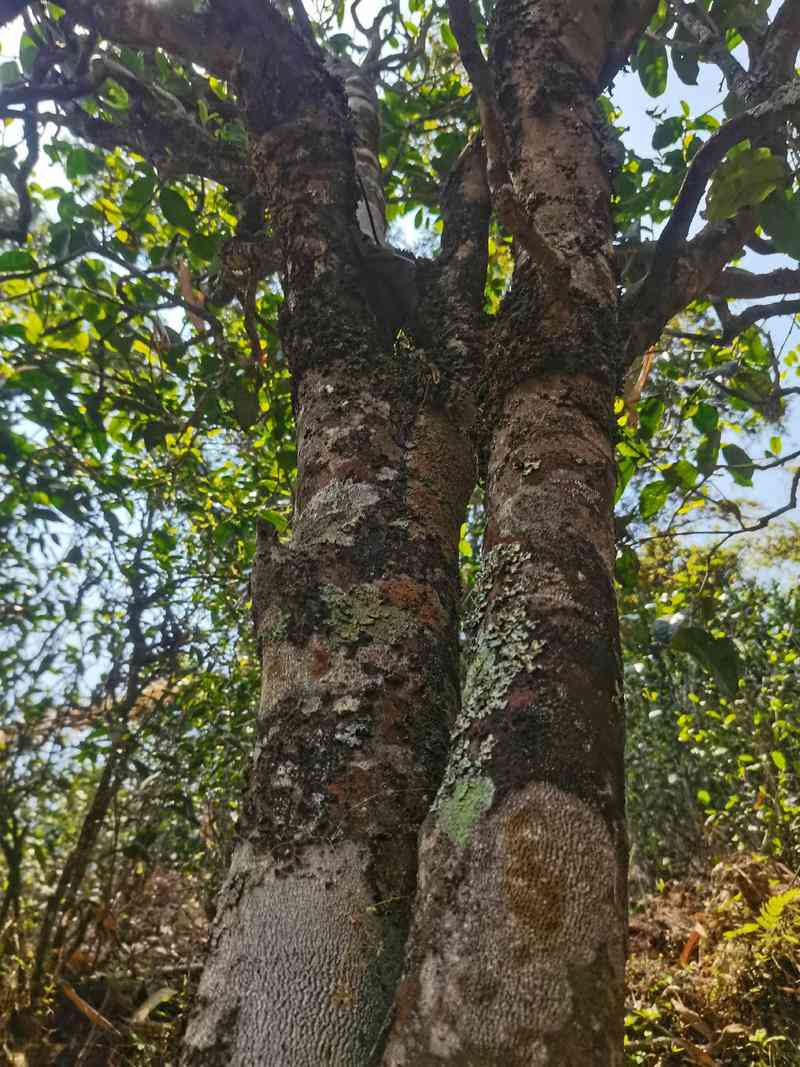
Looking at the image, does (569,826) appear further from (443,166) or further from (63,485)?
(63,485)

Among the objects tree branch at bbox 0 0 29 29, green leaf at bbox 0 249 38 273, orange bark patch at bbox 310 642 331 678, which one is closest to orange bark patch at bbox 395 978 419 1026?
orange bark patch at bbox 310 642 331 678

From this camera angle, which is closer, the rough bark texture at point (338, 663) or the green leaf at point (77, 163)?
the rough bark texture at point (338, 663)

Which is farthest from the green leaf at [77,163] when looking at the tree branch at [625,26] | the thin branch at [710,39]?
the thin branch at [710,39]

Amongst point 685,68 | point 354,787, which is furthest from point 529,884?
point 685,68

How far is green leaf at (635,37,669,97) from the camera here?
265 cm

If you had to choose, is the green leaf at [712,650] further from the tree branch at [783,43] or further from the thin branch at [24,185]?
the thin branch at [24,185]

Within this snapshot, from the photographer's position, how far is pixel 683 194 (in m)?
1.49

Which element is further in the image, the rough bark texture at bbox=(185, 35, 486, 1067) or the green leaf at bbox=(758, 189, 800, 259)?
the green leaf at bbox=(758, 189, 800, 259)

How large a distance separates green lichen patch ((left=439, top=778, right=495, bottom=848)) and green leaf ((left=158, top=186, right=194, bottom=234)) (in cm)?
231

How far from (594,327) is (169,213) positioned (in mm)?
1856

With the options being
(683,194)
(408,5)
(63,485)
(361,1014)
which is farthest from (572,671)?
(408,5)

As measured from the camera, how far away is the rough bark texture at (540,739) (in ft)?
2.28

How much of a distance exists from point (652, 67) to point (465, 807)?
2.89 meters

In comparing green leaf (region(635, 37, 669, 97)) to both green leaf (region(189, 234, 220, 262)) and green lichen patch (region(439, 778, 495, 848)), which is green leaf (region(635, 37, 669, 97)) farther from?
green lichen patch (region(439, 778, 495, 848))
